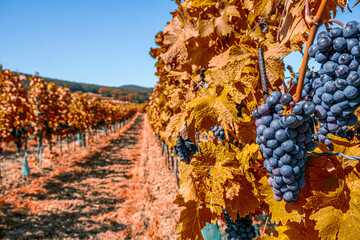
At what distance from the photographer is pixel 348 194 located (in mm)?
961

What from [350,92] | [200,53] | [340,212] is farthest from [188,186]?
[200,53]

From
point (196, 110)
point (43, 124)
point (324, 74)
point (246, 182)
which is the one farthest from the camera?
point (43, 124)

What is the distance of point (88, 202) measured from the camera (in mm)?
7734

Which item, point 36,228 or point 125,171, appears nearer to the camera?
point 36,228

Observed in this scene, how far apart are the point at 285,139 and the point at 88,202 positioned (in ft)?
27.7

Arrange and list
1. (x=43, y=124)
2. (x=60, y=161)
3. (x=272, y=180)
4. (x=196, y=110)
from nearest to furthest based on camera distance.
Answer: (x=272, y=180) → (x=196, y=110) → (x=43, y=124) → (x=60, y=161)

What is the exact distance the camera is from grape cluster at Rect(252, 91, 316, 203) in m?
0.89

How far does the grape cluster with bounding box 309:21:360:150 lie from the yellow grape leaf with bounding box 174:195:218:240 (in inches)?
42.1

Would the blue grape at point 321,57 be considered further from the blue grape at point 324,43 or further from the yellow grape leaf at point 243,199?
the yellow grape leaf at point 243,199

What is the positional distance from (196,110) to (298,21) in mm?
735

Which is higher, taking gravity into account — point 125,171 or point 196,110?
point 196,110

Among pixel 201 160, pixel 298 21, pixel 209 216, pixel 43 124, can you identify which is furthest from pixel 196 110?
pixel 43 124

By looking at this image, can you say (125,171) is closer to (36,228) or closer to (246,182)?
(36,228)

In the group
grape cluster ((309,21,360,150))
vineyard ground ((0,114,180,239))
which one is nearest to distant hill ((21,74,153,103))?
vineyard ground ((0,114,180,239))
